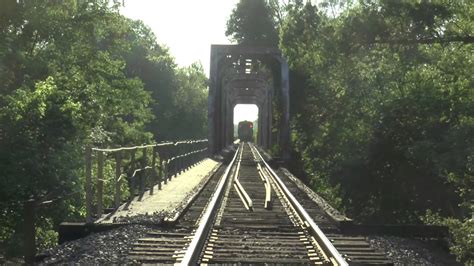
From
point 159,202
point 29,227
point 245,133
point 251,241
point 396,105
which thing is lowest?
point 29,227

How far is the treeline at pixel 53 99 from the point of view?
14539mm

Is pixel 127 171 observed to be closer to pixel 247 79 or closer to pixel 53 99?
pixel 53 99

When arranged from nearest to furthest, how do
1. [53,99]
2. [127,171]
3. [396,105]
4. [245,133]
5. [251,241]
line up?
[251,241], [127,171], [53,99], [396,105], [245,133]

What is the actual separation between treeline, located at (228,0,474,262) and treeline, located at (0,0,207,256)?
8.15m

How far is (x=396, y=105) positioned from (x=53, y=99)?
15476 mm

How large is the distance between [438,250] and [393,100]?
703 inches

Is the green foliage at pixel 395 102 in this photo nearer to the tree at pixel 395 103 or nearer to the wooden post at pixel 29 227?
the tree at pixel 395 103

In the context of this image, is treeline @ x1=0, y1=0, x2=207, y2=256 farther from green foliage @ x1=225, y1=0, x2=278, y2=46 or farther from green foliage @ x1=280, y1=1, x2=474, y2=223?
green foliage @ x1=225, y1=0, x2=278, y2=46

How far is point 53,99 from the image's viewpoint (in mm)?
16359

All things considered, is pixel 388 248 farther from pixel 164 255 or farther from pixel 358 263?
pixel 164 255

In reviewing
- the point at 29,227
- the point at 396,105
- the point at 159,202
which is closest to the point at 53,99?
the point at 159,202

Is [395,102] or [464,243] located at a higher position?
[395,102]

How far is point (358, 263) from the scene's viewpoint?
6.28 m

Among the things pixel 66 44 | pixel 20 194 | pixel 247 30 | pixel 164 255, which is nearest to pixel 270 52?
pixel 66 44
